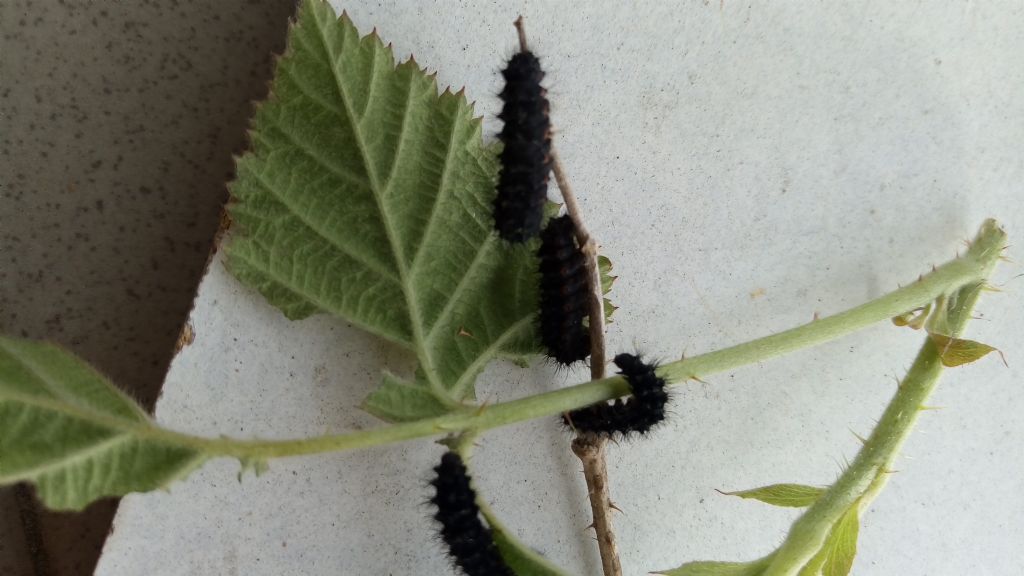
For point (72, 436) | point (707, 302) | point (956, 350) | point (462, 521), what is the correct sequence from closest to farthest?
1. point (72, 436)
2. point (462, 521)
3. point (956, 350)
4. point (707, 302)

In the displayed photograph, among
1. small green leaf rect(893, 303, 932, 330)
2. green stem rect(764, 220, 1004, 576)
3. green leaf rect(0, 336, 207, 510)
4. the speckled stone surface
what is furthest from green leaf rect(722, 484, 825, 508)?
the speckled stone surface

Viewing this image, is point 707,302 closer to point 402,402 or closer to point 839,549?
point 839,549

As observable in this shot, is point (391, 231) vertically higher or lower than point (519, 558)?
higher

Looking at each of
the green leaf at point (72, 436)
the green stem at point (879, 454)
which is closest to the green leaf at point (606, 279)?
the green stem at point (879, 454)

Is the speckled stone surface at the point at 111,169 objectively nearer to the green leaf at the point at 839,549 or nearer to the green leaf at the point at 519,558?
the green leaf at the point at 519,558

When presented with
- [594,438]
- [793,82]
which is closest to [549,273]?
[594,438]

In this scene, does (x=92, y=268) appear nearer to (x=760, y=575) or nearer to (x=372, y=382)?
(x=372, y=382)

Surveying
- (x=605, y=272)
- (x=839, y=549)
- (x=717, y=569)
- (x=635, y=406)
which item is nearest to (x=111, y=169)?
(x=605, y=272)
